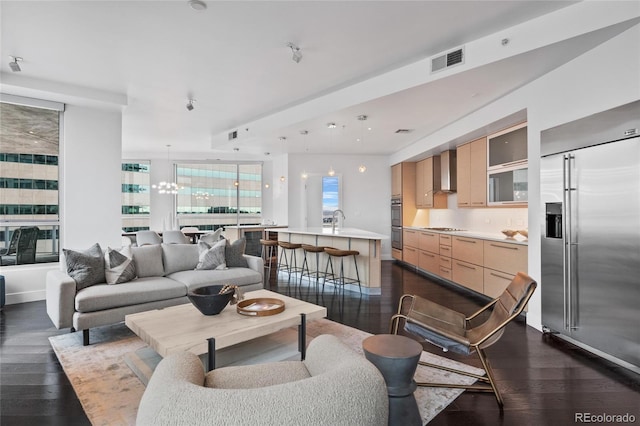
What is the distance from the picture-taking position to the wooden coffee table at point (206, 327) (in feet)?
7.50

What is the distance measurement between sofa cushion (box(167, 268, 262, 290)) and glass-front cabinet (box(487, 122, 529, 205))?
369cm

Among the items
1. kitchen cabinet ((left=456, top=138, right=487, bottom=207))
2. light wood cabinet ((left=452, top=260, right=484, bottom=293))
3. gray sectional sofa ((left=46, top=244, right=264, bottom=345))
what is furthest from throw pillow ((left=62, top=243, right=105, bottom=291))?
kitchen cabinet ((left=456, top=138, right=487, bottom=207))

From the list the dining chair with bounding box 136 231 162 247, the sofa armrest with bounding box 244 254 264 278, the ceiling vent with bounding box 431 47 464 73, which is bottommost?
the sofa armrest with bounding box 244 254 264 278

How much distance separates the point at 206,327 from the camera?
255 cm

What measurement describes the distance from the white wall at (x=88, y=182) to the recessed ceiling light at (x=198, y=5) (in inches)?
136

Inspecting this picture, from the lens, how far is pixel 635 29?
2.77 m

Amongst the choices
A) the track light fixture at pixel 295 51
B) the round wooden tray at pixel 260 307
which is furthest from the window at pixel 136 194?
the round wooden tray at pixel 260 307

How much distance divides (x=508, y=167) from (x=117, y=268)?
5.16 metres

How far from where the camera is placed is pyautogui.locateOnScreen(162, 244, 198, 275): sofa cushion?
14.7ft

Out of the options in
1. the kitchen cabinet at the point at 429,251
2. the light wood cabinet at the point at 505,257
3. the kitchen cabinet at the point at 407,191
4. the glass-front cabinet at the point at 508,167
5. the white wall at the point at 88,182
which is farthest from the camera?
the kitchen cabinet at the point at 407,191

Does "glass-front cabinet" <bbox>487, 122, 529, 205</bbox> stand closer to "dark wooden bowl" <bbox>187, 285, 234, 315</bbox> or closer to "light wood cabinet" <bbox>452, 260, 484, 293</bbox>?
"light wood cabinet" <bbox>452, 260, 484, 293</bbox>

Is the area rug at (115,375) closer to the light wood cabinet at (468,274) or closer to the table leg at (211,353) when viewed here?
the table leg at (211,353)

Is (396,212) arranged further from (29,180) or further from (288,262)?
(29,180)

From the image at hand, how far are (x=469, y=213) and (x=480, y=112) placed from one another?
2225 mm
